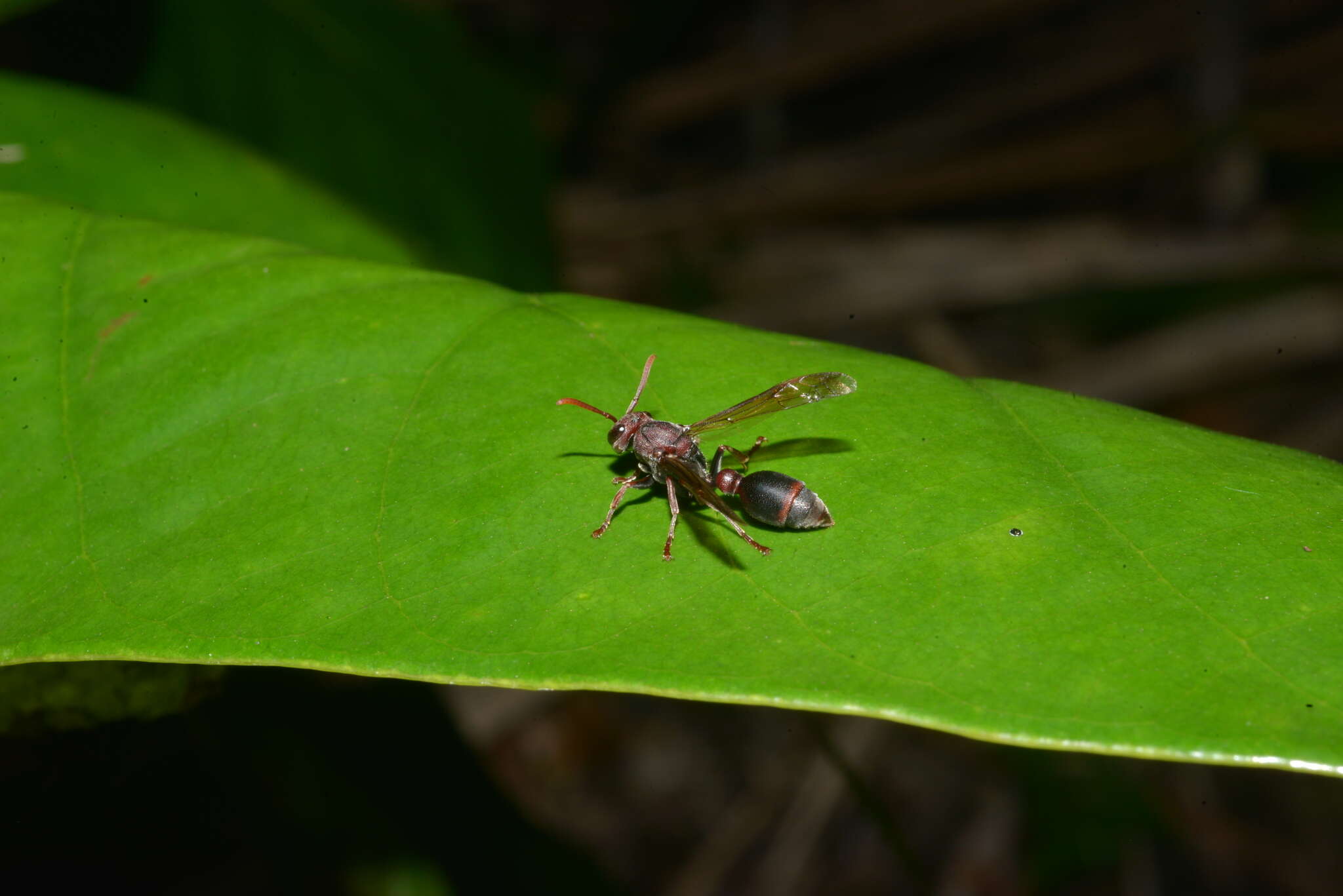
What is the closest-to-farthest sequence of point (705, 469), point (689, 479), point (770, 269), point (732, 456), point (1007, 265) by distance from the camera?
point (689, 479)
point (705, 469)
point (732, 456)
point (1007, 265)
point (770, 269)

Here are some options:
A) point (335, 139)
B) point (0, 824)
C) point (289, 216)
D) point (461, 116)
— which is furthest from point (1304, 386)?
point (0, 824)

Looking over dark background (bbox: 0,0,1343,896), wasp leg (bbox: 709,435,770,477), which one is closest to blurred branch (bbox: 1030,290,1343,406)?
dark background (bbox: 0,0,1343,896)

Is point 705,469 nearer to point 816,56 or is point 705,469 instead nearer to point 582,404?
point 582,404

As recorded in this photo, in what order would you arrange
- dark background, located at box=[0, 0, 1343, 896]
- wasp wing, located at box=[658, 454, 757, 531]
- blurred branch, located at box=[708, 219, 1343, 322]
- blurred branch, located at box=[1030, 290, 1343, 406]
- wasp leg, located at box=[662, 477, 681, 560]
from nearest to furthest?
wasp leg, located at box=[662, 477, 681, 560] → wasp wing, located at box=[658, 454, 757, 531] → dark background, located at box=[0, 0, 1343, 896] → blurred branch, located at box=[1030, 290, 1343, 406] → blurred branch, located at box=[708, 219, 1343, 322]

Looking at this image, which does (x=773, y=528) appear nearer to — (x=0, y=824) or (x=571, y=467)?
(x=571, y=467)

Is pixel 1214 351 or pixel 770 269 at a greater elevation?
pixel 1214 351

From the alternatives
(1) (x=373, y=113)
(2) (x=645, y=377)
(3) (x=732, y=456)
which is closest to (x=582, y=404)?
(2) (x=645, y=377)

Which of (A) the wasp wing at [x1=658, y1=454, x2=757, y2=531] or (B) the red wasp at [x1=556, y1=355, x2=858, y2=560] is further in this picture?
(A) the wasp wing at [x1=658, y1=454, x2=757, y2=531]

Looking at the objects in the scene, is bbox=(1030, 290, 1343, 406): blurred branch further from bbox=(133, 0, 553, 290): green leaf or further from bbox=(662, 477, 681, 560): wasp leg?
bbox=(662, 477, 681, 560): wasp leg
